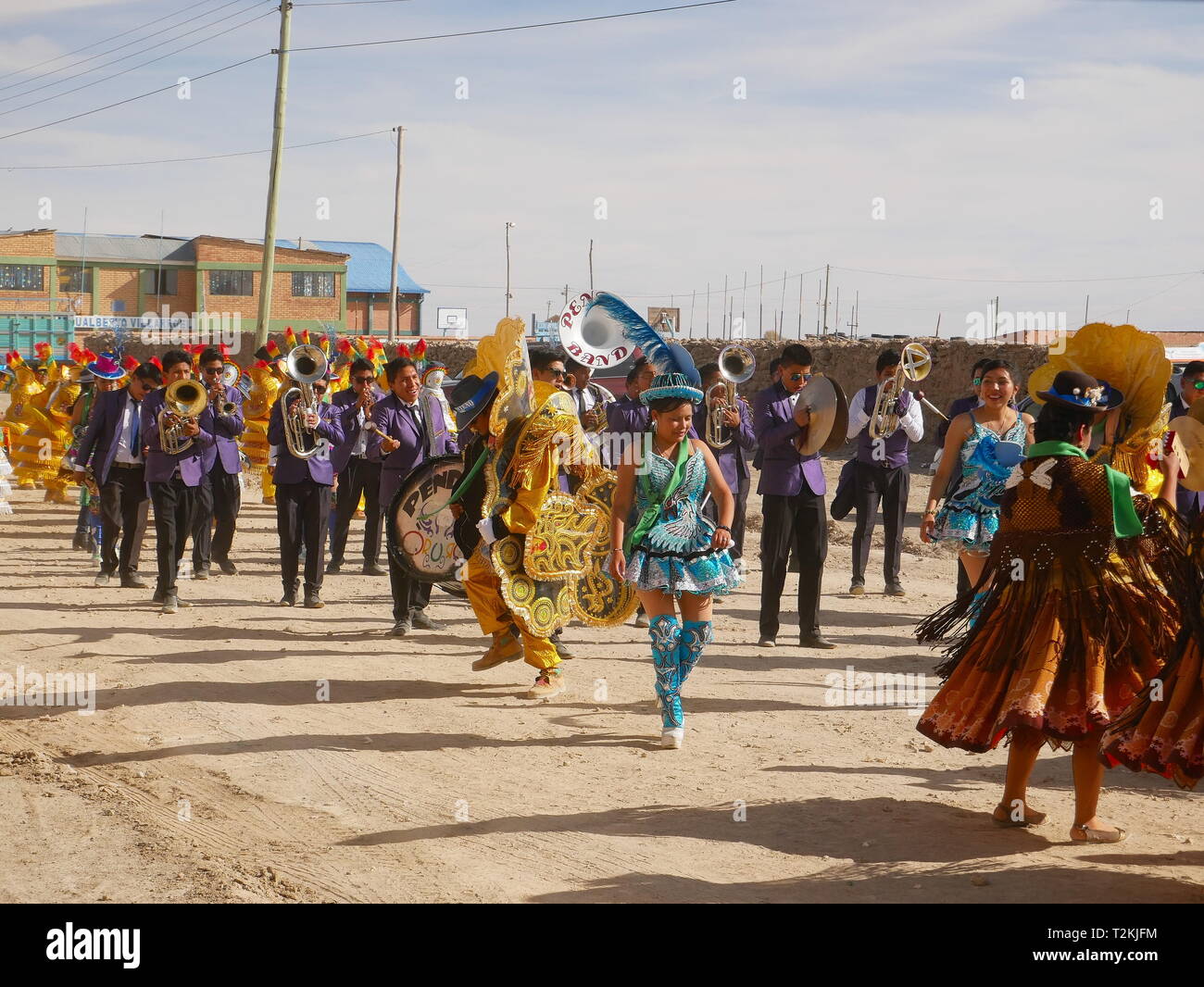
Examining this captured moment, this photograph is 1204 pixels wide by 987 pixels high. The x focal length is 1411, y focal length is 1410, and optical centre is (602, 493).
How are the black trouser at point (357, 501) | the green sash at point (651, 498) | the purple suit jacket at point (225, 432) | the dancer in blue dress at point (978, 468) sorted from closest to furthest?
1. the green sash at point (651, 498)
2. the dancer in blue dress at point (978, 468)
3. the purple suit jacket at point (225, 432)
4. the black trouser at point (357, 501)

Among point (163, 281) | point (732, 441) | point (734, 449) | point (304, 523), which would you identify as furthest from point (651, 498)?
point (163, 281)

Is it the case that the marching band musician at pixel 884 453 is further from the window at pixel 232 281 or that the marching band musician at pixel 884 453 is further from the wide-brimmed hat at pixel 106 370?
the window at pixel 232 281

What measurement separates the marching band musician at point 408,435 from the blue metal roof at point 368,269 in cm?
5576

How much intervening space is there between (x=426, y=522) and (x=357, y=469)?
13.8 ft

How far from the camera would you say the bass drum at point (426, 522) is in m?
10.1

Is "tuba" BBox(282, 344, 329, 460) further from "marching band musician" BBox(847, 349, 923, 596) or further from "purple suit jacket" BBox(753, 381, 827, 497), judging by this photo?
"marching band musician" BBox(847, 349, 923, 596)

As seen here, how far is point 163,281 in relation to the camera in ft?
215

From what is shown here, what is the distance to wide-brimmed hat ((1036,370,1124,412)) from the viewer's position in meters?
5.94

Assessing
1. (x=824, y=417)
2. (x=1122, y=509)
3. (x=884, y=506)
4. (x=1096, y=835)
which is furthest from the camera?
(x=884, y=506)

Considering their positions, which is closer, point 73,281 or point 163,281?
point 73,281

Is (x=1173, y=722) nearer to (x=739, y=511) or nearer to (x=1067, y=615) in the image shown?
(x=1067, y=615)

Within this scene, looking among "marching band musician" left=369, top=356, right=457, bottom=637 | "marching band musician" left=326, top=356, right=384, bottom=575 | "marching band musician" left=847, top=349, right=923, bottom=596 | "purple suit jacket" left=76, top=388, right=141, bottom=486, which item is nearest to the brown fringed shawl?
"marching band musician" left=369, top=356, right=457, bottom=637

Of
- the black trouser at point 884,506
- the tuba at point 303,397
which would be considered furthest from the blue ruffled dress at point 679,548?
the black trouser at point 884,506
